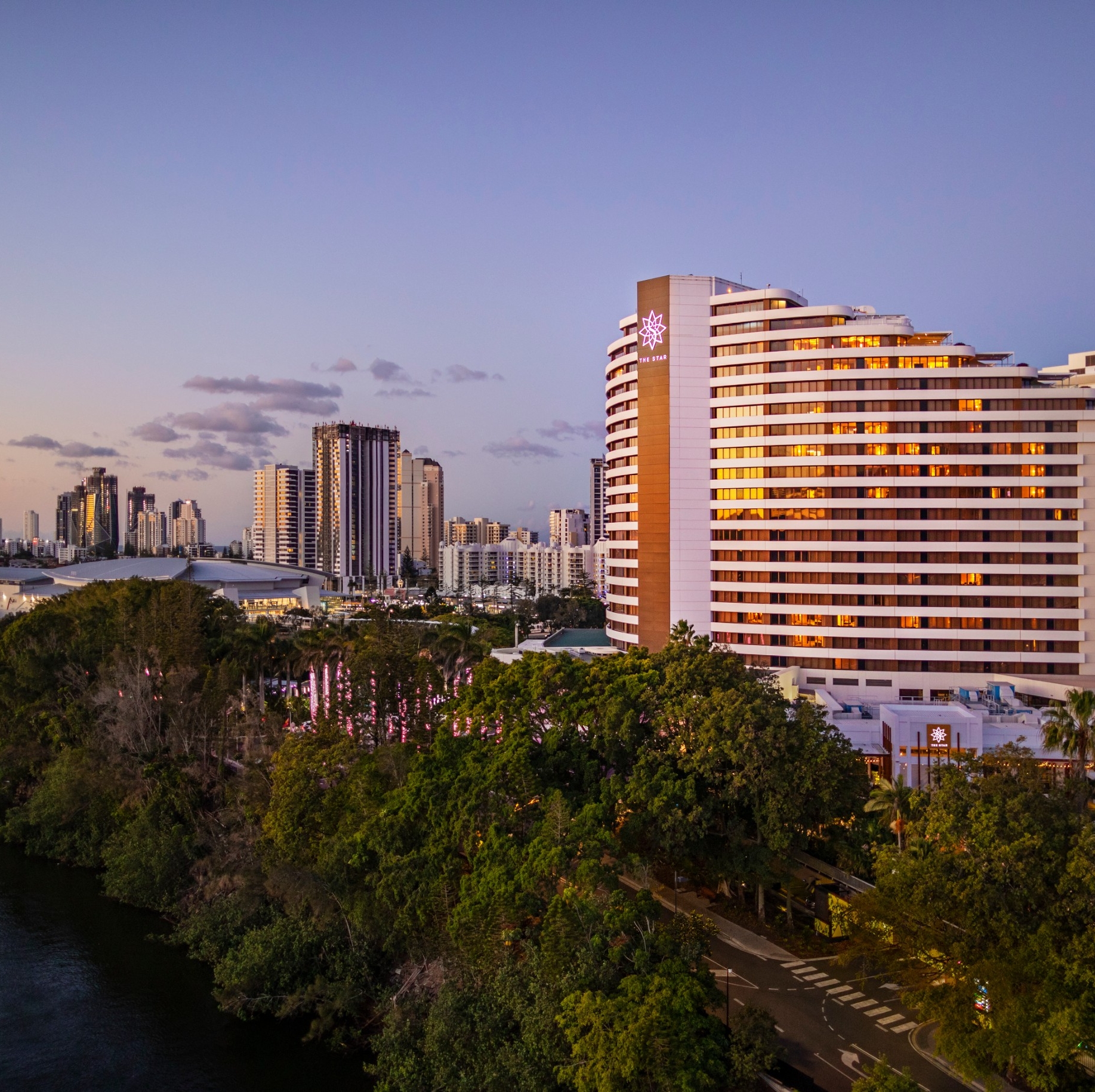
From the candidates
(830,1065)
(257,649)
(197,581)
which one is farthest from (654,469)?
(197,581)

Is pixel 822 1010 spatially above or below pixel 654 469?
below

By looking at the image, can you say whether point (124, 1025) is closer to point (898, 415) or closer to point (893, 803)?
point (893, 803)

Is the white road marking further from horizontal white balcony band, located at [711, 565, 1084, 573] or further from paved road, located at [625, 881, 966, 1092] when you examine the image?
horizontal white balcony band, located at [711, 565, 1084, 573]

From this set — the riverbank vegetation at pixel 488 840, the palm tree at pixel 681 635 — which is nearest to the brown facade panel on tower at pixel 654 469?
the palm tree at pixel 681 635

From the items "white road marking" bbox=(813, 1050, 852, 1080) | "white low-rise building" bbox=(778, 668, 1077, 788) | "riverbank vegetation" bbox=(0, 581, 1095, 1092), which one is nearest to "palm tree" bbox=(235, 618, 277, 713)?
"riverbank vegetation" bbox=(0, 581, 1095, 1092)

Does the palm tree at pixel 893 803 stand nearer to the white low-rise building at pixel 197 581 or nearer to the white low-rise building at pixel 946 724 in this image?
the white low-rise building at pixel 946 724
